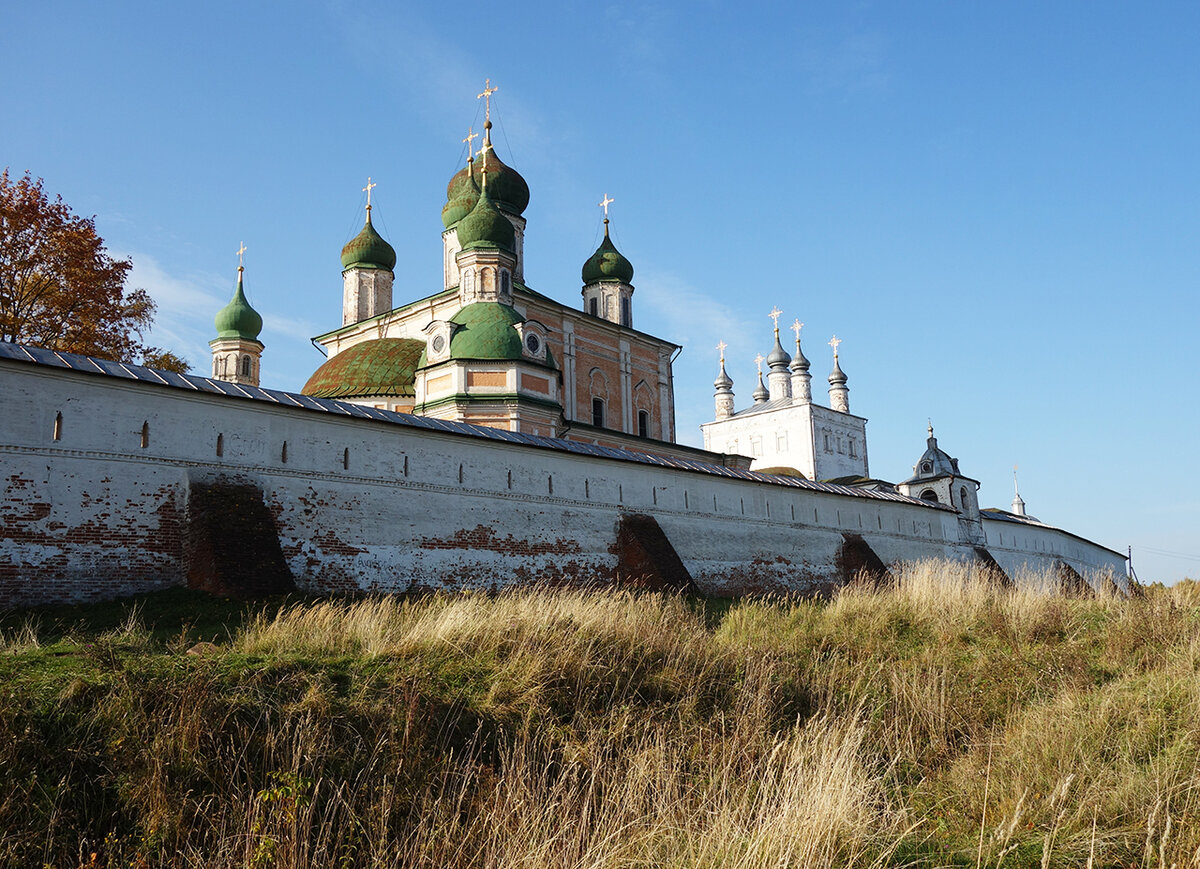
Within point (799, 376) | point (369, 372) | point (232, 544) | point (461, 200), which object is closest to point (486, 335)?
point (369, 372)

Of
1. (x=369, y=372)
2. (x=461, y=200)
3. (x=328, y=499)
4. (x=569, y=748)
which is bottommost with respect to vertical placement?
(x=569, y=748)

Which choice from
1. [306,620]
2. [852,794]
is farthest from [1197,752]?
[306,620]

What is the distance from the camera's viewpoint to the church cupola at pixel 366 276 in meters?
29.6

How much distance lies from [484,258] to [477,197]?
11.9 feet

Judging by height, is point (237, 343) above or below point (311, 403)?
above

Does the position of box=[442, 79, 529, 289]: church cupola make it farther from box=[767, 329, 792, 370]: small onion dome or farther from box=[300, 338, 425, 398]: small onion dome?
box=[767, 329, 792, 370]: small onion dome

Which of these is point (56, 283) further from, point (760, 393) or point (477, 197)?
point (760, 393)

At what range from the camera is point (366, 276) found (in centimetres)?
2980

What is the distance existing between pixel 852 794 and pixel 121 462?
27.1 ft

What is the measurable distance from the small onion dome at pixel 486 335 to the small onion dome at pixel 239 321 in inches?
364

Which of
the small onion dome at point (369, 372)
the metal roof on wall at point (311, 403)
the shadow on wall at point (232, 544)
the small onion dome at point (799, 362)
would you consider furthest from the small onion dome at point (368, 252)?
the small onion dome at point (799, 362)

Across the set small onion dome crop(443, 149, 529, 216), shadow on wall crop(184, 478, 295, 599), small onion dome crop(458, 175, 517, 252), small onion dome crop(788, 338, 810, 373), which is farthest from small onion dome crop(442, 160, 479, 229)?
small onion dome crop(788, 338, 810, 373)

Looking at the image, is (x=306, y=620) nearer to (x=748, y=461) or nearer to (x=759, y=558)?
(x=759, y=558)

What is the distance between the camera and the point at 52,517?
909cm
